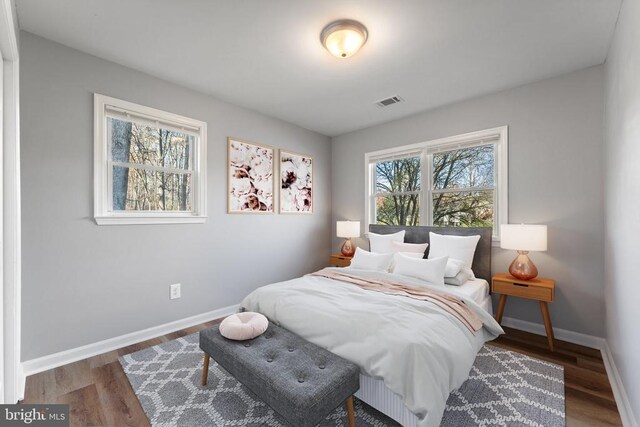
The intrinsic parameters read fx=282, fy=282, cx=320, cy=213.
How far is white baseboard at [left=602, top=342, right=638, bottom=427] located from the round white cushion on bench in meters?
2.13

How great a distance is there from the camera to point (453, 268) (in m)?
2.71

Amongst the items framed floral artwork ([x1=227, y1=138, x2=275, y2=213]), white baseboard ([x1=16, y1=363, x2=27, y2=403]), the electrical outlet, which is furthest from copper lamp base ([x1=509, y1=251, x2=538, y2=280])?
white baseboard ([x1=16, y1=363, x2=27, y2=403])

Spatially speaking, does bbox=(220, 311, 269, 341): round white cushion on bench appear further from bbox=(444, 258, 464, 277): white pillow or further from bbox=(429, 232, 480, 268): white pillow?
bbox=(429, 232, 480, 268): white pillow

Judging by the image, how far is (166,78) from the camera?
111 inches

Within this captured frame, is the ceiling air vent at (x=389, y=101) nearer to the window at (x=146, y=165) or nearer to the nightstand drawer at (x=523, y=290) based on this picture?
the window at (x=146, y=165)

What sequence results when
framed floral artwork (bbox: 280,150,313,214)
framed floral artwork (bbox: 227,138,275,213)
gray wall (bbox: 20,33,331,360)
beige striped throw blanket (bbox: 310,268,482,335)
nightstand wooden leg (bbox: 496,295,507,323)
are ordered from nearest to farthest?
beige striped throw blanket (bbox: 310,268,482,335) → gray wall (bbox: 20,33,331,360) → nightstand wooden leg (bbox: 496,295,507,323) → framed floral artwork (bbox: 227,138,275,213) → framed floral artwork (bbox: 280,150,313,214)

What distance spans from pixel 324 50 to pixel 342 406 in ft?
8.63

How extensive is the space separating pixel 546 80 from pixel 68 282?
15.5 ft

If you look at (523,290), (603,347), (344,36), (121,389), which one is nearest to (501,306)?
(523,290)

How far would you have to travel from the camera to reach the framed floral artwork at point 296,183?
13.1 feet

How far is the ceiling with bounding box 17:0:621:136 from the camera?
6.15 feet

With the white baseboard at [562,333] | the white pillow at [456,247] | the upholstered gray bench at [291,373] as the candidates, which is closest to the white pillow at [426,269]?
the white pillow at [456,247]

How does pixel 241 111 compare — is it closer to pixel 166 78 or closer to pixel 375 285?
pixel 166 78

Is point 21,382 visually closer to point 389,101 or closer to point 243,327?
point 243,327
